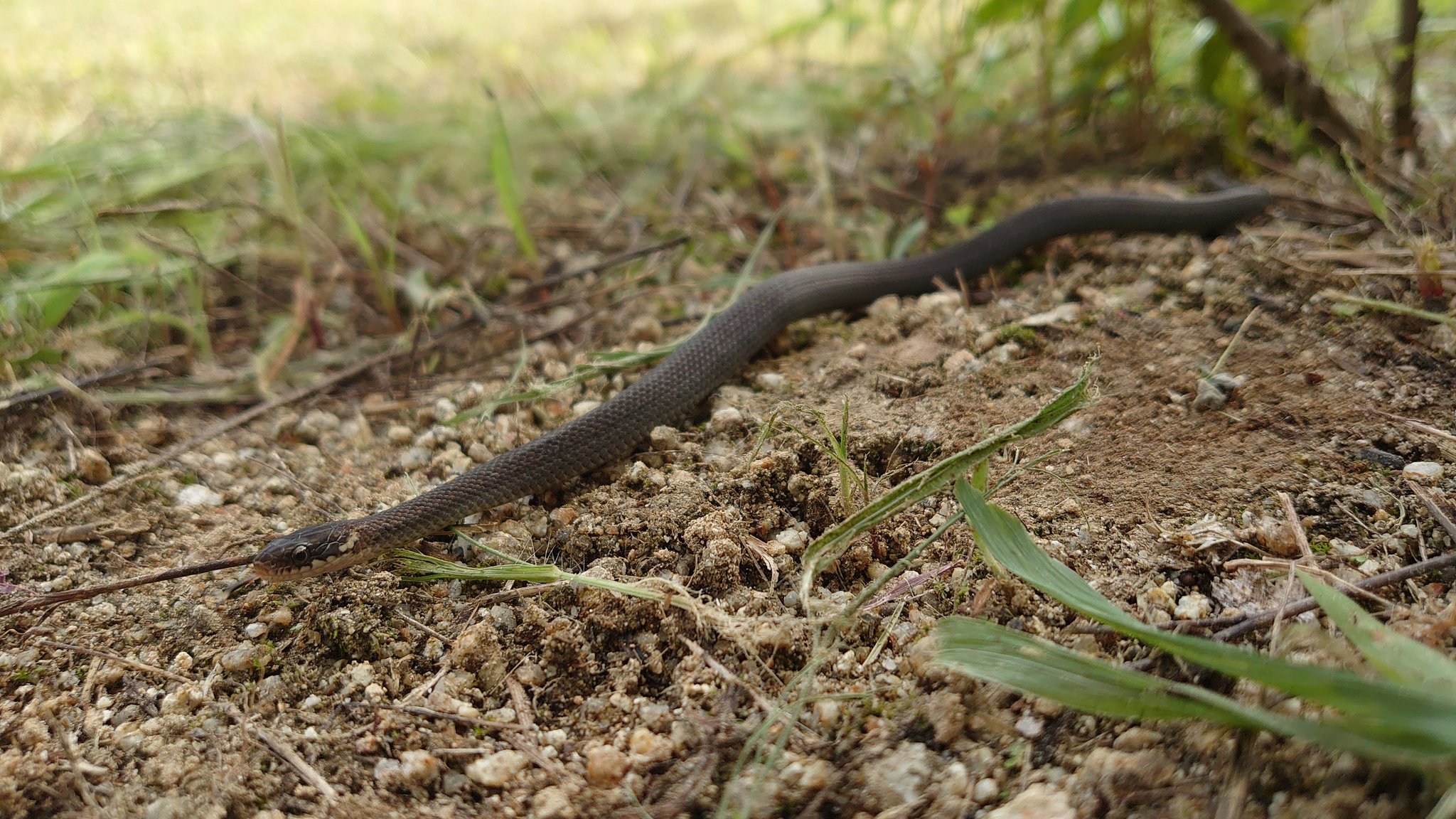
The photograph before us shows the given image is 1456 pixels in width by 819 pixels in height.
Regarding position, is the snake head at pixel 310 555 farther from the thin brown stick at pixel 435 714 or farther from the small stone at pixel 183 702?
the thin brown stick at pixel 435 714

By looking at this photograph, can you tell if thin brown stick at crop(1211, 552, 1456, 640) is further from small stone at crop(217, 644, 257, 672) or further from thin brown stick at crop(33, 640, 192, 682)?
thin brown stick at crop(33, 640, 192, 682)

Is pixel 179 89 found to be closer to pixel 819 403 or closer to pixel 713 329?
pixel 713 329

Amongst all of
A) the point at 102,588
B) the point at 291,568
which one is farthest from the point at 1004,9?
the point at 102,588

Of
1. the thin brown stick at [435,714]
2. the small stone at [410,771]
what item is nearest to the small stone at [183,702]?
the thin brown stick at [435,714]

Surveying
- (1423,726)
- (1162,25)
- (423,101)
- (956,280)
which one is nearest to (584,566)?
(1423,726)

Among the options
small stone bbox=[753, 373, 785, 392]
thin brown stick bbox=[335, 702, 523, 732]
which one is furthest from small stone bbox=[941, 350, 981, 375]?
thin brown stick bbox=[335, 702, 523, 732]

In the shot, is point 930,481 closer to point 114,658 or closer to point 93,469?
point 114,658
